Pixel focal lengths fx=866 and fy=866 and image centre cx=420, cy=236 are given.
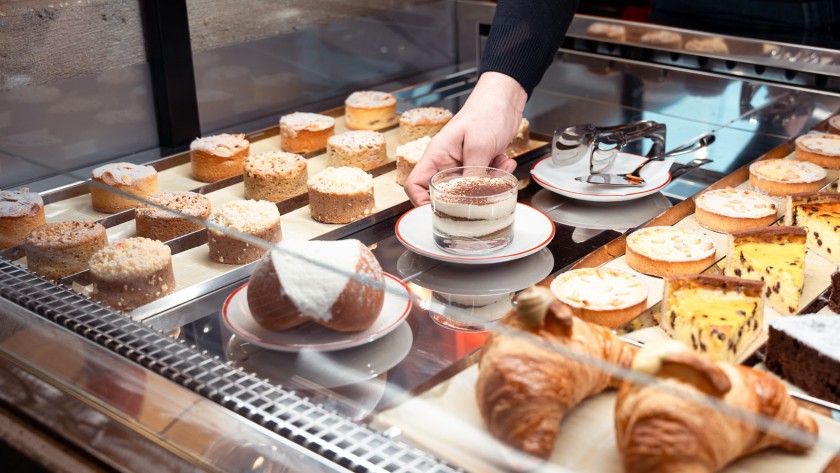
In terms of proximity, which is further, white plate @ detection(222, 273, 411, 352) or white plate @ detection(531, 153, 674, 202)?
white plate @ detection(531, 153, 674, 202)

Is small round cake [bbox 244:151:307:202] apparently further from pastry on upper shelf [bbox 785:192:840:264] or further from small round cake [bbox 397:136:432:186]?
pastry on upper shelf [bbox 785:192:840:264]

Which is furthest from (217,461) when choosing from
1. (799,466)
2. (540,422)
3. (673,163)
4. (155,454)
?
(673,163)

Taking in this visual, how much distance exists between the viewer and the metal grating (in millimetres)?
1127

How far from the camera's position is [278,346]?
129cm

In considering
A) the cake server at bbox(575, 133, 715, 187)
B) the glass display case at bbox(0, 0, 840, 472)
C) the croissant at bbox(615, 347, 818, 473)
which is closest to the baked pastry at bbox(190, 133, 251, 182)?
the glass display case at bbox(0, 0, 840, 472)

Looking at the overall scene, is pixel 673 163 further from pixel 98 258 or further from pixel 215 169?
pixel 98 258

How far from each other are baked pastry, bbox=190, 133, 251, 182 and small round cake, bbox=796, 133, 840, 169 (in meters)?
1.59

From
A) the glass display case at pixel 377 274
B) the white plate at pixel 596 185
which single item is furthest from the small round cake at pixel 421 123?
the white plate at pixel 596 185

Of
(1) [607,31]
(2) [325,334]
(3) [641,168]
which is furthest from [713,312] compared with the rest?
(1) [607,31]

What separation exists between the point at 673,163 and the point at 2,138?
1788 millimetres

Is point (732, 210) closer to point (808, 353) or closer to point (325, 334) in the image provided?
point (808, 353)

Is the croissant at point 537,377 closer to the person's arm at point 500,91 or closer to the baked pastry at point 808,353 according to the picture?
the baked pastry at point 808,353

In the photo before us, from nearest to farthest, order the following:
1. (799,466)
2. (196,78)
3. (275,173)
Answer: (799,466), (275,173), (196,78)

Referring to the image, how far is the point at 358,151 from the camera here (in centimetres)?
255
